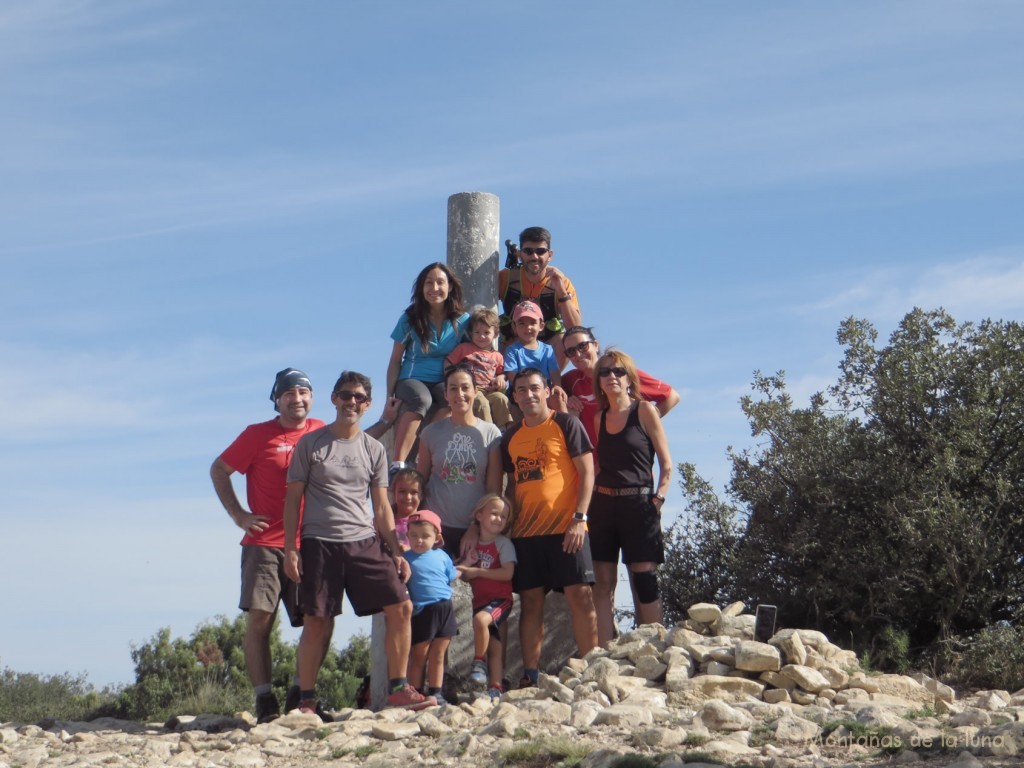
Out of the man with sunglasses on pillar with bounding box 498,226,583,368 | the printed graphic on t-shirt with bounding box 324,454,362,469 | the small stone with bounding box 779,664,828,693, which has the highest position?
the man with sunglasses on pillar with bounding box 498,226,583,368

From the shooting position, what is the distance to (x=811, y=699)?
24.6 feet

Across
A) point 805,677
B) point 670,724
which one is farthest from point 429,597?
point 805,677

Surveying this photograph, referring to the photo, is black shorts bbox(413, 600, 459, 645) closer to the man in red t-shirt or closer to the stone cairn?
the stone cairn

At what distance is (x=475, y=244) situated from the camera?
10.9m

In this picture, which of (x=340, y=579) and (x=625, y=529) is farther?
(x=625, y=529)

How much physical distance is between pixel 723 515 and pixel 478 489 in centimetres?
373

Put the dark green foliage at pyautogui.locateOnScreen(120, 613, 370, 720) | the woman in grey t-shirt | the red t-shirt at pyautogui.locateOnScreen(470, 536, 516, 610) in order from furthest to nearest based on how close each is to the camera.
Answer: the dark green foliage at pyautogui.locateOnScreen(120, 613, 370, 720)
the woman in grey t-shirt
the red t-shirt at pyautogui.locateOnScreen(470, 536, 516, 610)

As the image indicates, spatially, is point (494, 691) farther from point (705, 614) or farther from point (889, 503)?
point (889, 503)

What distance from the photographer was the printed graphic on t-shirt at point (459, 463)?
8.20 m

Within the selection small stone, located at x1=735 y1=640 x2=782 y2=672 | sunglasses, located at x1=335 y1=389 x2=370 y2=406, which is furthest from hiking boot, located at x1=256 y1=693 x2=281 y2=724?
small stone, located at x1=735 y1=640 x2=782 y2=672

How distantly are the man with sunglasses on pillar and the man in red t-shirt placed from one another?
226 centimetres

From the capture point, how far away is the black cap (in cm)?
805

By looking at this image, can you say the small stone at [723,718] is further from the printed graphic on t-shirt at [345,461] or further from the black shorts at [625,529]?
the printed graphic on t-shirt at [345,461]

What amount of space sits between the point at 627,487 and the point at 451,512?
1164 mm
